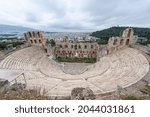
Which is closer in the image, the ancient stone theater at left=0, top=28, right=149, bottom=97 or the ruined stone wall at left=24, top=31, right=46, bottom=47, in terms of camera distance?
the ancient stone theater at left=0, top=28, right=149, bottom=97

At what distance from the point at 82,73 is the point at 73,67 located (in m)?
6.76

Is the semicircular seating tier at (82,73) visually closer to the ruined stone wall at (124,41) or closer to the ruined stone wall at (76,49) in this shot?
the ruined stone wall at (124,41)

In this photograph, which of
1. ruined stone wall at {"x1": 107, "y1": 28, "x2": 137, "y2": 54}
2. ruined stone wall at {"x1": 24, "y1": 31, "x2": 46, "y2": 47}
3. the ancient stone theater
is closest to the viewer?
the ancient stone theater

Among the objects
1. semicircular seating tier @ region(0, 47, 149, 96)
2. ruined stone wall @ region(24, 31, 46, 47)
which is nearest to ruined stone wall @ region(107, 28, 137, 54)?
semicircular seating tier @ region(0, 47, 149, 96)

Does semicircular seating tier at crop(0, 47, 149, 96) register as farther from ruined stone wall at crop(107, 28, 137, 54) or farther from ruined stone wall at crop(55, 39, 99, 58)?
ruined stone wall at crop(55, 39, 99, 58)

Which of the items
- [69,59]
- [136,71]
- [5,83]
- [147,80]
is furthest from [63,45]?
[5,83]

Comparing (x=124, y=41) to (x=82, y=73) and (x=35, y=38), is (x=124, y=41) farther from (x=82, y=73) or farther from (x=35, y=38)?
(x=35, y=38)

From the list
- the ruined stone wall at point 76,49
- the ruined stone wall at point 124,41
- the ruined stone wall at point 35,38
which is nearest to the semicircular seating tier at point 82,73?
the ruined stone wall at point 124,41

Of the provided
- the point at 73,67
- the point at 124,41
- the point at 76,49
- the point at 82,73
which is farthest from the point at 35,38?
the point at 124,41

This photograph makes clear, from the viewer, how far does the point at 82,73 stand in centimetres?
2694

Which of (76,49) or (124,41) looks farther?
(76,49)

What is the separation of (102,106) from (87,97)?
232cm

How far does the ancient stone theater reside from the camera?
17.8 metres

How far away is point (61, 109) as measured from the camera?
12.2 feet
